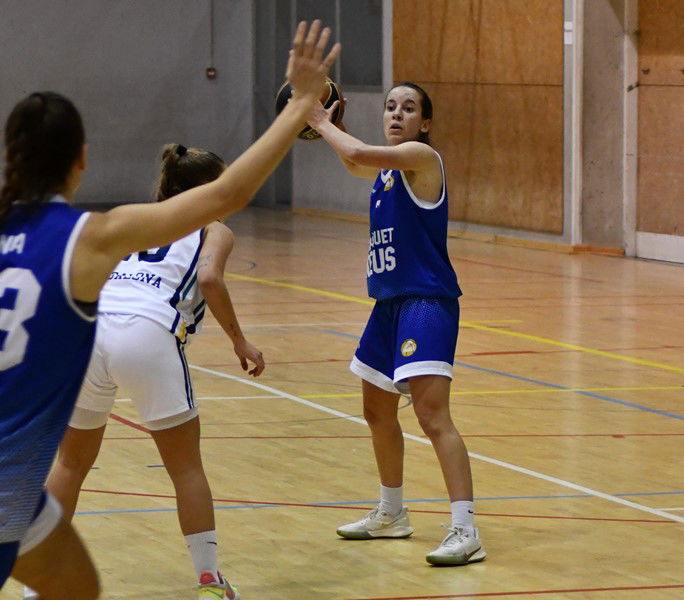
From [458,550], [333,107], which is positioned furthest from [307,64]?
[458,550]

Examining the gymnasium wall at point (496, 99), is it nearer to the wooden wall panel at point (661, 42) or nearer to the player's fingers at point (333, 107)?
the wooden wall panel at point (661, 42)

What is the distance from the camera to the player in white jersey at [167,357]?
14.6 ft

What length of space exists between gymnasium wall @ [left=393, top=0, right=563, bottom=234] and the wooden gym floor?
14.4 ft

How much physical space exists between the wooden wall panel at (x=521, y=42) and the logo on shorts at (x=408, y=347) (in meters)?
11.4

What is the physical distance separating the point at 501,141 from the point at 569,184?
1326 mm

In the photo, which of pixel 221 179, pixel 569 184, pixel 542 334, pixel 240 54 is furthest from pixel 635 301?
pixel 240 54

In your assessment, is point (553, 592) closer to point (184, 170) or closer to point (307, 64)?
point (184, 170)

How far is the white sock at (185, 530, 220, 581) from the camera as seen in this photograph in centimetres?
449

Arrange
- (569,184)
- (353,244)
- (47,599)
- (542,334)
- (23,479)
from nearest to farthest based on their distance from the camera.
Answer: (23,479), (47,599), (542,334), (569,184), (353,244)

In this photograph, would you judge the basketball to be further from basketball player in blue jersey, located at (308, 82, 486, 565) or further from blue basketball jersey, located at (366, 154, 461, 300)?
blue basketball jersey, located at (366, 154, 461, 300)

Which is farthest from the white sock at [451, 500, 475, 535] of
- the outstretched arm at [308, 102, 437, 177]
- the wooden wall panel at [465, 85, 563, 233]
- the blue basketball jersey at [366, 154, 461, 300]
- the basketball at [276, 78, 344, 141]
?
the wooden wall panel at [465, 85, 563, 233]

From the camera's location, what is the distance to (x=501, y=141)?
17203 millimetres

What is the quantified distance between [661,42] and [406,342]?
10.7 m

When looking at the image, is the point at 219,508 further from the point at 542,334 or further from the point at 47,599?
the point at 542,334
